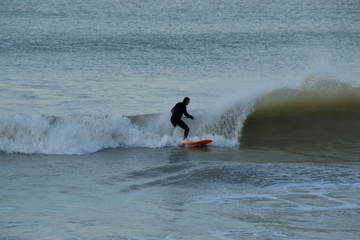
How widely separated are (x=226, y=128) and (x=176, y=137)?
72.3 inches

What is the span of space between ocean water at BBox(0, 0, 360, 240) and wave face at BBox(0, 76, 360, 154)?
5 cm

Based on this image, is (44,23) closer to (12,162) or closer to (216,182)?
(12,162)

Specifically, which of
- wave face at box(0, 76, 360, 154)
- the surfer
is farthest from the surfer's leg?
wave face at box(0, 76, 360, 154)

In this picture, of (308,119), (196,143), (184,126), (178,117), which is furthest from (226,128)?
(308,119)

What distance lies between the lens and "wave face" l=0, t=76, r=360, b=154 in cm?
1498

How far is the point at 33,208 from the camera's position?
8.85 metres

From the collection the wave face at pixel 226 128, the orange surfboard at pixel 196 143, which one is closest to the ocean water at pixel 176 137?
the wave face at pixel 226 128

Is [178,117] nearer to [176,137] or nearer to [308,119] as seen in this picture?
[176,137]

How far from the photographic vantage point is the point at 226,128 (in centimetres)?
1697

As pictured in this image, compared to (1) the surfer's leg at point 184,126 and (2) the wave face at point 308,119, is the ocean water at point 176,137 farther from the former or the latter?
(1) the surfer's leg at point 184,126

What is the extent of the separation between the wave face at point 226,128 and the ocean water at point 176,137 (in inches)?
1.8

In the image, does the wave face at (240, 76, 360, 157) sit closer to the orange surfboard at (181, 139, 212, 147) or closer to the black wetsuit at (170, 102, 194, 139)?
the orange surfboard at (181, 139, 212, 147)

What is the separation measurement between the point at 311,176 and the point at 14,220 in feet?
17.9

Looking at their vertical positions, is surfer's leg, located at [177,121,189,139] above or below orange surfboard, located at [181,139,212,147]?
above
